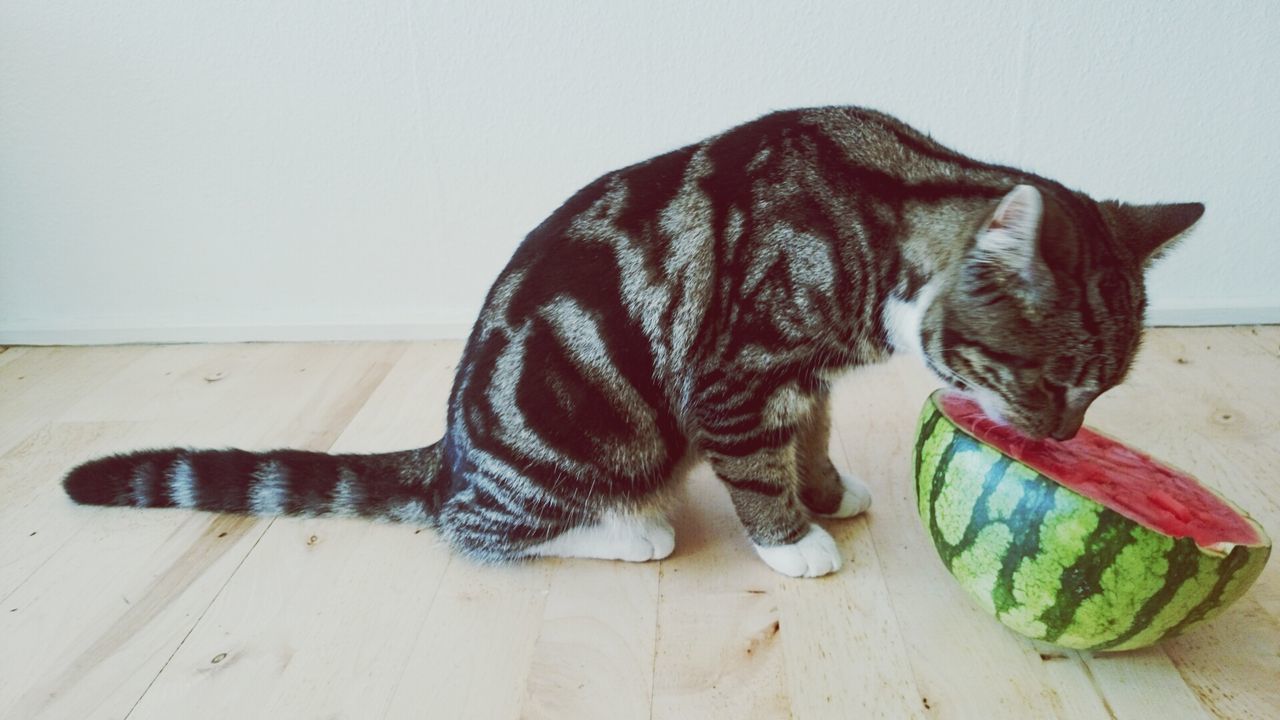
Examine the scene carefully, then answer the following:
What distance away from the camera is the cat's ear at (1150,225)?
Answer: 1326 mm

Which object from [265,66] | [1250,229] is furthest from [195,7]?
[1250,229]

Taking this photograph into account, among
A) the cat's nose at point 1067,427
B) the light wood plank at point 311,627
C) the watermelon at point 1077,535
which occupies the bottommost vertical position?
the light wood plank at point 311,627

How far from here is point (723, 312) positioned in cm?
150

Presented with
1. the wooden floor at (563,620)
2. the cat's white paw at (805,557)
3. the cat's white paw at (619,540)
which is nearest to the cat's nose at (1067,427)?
the wooden floor at (563,620)

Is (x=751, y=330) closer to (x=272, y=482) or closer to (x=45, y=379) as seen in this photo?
(x=272, y=482)

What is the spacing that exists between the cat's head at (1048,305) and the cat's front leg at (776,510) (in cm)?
35

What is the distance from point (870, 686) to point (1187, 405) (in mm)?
1229

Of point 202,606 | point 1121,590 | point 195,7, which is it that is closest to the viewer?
point 1121,590

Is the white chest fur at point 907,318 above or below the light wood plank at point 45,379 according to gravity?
above

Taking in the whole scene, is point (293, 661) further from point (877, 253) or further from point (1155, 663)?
point (1155, 663)

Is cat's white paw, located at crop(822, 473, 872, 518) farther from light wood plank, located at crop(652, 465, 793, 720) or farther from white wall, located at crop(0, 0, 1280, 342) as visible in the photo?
white wall, located at crop(0, 0, 1280, 342)

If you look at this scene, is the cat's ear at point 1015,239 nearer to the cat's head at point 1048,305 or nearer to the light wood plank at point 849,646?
the cat's head at point 1048,305

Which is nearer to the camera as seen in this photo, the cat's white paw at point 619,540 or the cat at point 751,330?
the cat at point 751,330

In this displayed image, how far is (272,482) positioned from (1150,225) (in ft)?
5.38
